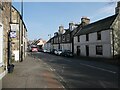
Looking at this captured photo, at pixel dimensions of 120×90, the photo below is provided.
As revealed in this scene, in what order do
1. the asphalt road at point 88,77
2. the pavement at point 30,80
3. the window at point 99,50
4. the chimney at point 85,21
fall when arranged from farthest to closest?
the chimney at point 85,21
the window at point 99,50
the asphalt road at point 88,77
the pavement at point 30,80

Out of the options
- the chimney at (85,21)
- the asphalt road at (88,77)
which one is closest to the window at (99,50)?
the chimney at (85,21)

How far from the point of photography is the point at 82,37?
50906 millimetres

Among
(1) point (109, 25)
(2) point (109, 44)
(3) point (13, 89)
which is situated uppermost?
(1) point (109, 25)

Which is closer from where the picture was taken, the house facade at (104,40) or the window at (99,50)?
the house facade at (104,40)

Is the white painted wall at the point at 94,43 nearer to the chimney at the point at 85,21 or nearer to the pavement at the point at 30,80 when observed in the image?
the chimney at the point at 85,21

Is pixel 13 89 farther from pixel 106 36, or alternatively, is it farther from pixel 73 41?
pixel 73 41

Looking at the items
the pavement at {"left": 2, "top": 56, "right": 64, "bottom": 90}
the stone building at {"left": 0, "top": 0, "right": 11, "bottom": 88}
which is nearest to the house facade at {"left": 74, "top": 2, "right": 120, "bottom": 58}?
the pavement at {"left": 2, "top": 56, "right": 64, "bottom": 90}

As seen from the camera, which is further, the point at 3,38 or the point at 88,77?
the point at 3,38

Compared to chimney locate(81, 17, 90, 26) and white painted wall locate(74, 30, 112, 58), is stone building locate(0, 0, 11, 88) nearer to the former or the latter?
white painted wall locate(74, 30, 112, 58)

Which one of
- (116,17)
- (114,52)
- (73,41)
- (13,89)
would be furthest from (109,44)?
(13,89)

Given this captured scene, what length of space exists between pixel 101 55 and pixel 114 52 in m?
4.21

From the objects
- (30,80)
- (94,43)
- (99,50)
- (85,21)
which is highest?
(85,21)

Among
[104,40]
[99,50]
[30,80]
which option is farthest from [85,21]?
→ [30,80]

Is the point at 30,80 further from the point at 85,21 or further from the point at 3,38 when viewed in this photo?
the point at 85,21
